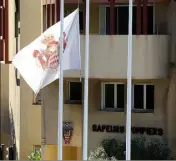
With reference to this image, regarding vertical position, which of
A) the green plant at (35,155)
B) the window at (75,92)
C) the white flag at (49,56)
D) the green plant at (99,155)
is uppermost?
the white flag at (49,56)

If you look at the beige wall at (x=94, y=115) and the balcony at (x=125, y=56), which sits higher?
the balcony at (x=125, y=56)

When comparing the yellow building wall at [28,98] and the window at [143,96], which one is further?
the yellow building wall at [28,98]

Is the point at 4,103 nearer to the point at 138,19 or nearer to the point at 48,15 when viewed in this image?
the point at 48,15

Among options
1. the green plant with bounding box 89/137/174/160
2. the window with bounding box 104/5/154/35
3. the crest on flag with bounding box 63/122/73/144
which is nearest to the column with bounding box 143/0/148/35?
the window with bounding box 104/5/154/35

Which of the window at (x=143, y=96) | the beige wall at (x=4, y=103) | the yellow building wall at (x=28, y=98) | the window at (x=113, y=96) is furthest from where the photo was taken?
the beige wall at (x=4, y=103)

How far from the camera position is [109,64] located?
16.3m

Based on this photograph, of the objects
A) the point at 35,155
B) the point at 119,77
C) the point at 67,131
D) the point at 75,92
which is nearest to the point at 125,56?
the point at 119,77

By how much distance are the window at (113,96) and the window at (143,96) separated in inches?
14.7

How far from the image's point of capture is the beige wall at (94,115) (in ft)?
54.5

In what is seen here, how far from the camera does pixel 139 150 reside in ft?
52.6

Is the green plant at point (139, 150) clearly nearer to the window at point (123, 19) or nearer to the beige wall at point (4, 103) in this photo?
the window at point (123, 19)

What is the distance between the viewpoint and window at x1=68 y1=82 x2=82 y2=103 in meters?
17.4

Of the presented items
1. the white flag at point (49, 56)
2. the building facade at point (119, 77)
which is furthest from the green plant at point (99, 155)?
the white flag at point (49, 56)

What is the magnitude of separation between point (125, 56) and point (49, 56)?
2315 millimetres
